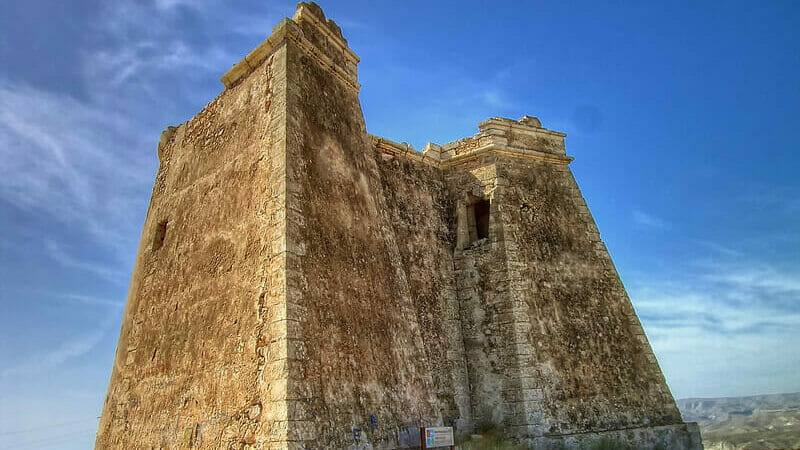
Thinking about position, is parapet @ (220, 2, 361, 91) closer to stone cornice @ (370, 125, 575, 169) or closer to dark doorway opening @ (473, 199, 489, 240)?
stone cornice @ (370, 125, 575, 169)

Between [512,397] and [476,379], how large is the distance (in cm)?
73

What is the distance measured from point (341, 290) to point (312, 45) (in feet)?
12.5

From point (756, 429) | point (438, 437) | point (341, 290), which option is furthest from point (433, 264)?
point (756, 429)

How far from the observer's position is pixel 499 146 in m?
11.0

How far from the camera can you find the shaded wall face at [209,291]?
6.07 metres

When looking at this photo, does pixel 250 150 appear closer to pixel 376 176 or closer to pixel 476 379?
pixel 376 176

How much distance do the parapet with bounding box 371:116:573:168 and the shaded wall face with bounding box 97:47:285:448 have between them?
3.54 m

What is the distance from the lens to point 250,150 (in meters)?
7.53

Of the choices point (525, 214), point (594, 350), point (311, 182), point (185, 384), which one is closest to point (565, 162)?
point (525, 214)

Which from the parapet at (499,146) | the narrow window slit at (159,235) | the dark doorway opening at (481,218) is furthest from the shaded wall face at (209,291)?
the dark doorway opening at (481,218)

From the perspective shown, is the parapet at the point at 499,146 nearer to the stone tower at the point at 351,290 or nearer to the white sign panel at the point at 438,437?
the stone tower at the point at 351,290

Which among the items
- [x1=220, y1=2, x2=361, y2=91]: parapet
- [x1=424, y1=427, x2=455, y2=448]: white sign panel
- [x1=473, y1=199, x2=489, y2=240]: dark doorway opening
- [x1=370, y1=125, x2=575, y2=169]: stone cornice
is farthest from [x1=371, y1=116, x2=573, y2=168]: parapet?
[x1=424, y1=427, x2=455, y2=448]: white sign panel

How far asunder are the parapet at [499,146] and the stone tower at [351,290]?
42 millimetres

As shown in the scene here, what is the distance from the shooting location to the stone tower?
6.16m
